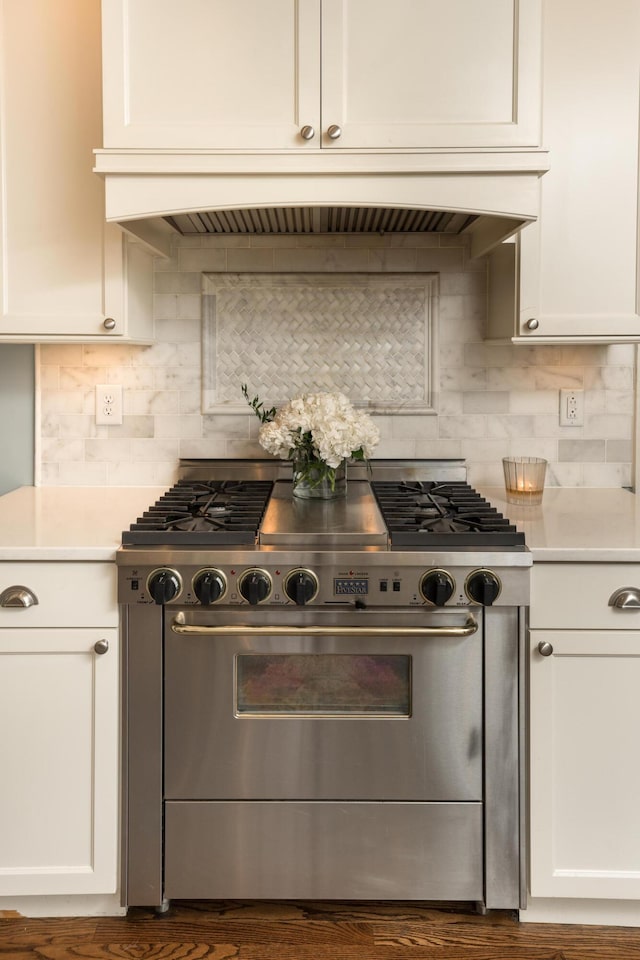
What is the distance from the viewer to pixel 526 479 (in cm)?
229

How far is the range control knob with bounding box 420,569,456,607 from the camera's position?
1.72 metres

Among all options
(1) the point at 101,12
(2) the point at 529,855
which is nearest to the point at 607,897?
(2) the point at 529,855

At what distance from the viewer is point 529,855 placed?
5.97 ft

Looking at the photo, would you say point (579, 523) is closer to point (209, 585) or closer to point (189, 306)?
point (209, 585)

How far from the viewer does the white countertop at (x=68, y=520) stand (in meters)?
1.77

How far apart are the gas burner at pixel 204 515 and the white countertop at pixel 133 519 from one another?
8 cm

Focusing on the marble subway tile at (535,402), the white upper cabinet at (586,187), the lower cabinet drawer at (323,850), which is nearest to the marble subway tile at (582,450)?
the marble subway tile at (535,402)

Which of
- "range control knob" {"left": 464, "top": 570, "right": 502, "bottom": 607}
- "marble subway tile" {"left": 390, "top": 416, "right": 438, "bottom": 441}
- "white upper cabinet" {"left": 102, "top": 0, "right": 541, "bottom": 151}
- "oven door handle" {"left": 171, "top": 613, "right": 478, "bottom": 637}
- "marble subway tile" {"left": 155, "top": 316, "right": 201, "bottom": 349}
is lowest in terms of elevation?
"oven door handle" {"left": 171, "top": 613, "right": 478, "bottom": 637}

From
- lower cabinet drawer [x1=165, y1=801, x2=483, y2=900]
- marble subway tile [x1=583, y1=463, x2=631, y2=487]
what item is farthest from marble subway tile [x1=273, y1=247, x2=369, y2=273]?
lower cabinet drawer [x1=165, y1=801, x2=483, y2=900]

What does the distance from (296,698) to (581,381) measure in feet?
4.41

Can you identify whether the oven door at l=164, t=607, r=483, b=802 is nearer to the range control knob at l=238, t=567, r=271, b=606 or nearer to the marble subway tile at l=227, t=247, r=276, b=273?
the range control knob at l=238, t=567, r=271, b=606

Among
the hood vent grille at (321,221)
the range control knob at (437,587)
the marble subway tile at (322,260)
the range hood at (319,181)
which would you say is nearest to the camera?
the range control knob at (437,587)

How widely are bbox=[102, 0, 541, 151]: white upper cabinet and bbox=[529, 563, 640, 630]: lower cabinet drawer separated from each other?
100cm

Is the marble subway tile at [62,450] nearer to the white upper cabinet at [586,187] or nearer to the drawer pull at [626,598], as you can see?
the white upper cabinet at [586,187]
